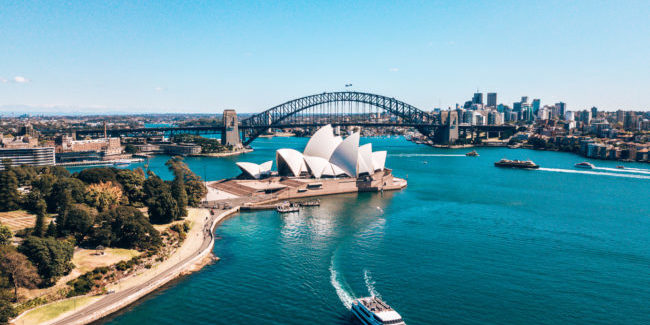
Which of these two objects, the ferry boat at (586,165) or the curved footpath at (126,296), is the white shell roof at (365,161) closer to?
the curved footpath at (126,296)

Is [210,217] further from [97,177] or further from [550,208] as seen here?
[550,208]

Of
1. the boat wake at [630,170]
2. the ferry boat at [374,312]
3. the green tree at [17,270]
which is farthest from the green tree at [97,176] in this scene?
the boat wake at [630,170]

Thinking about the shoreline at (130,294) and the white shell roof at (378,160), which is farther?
the white shell roof at (378,160)

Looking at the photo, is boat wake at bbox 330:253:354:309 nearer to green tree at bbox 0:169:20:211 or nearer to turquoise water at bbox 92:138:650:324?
turquoise water at bbox 92:138:650:324

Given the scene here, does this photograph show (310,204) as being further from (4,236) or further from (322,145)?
(4,236)

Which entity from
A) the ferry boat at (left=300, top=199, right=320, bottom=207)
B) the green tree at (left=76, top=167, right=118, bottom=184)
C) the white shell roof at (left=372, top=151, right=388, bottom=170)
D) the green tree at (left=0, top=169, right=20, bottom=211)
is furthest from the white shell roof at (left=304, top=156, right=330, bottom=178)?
the green tree at (left=0, top=169, right=20, bottom=211)

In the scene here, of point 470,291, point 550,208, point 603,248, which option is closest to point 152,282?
point 470,291
